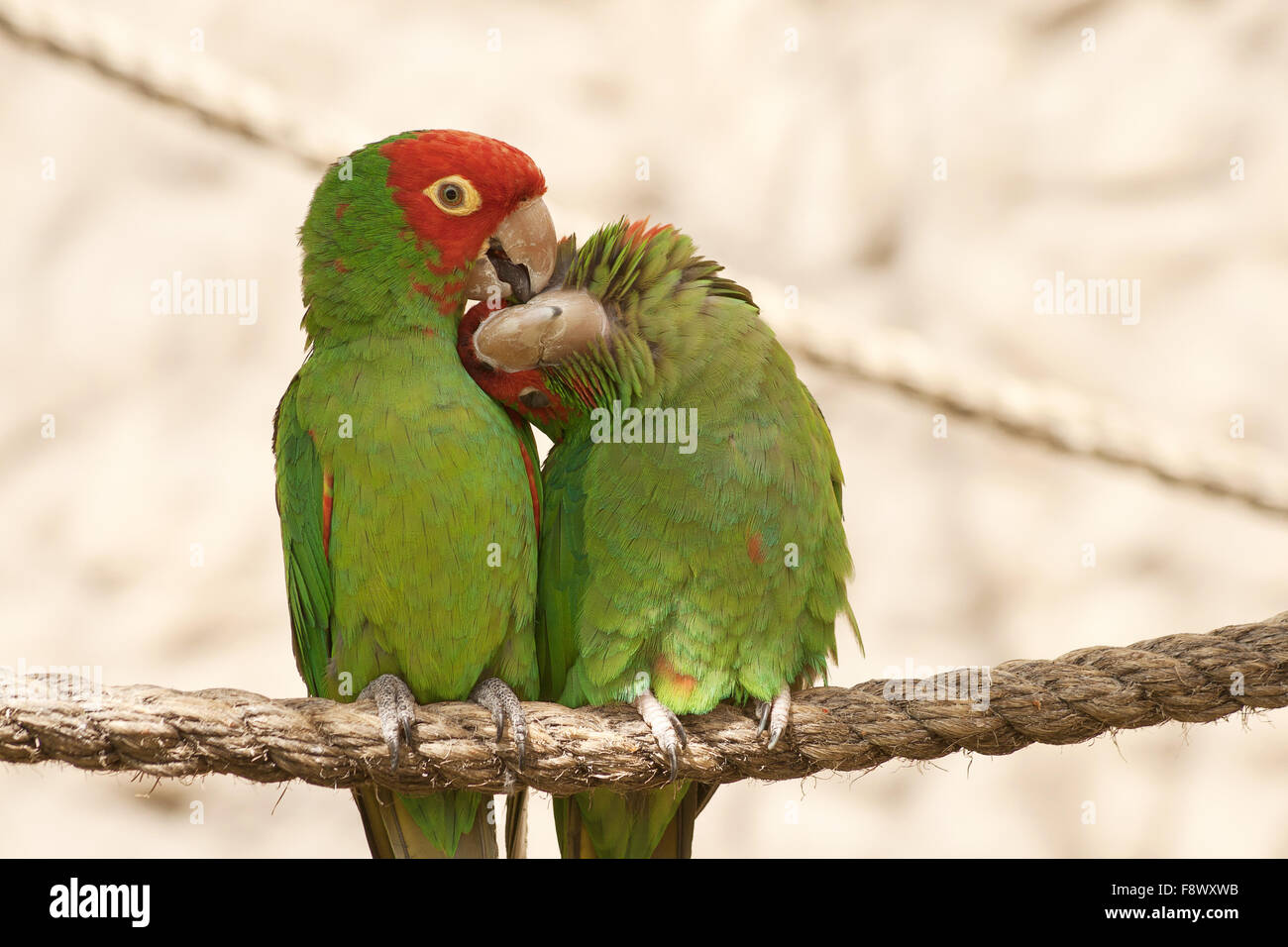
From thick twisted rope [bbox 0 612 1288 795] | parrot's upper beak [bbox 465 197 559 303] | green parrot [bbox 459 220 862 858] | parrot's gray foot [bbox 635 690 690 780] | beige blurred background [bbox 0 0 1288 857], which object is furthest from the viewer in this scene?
beige blurred background [bbox 0 0 1288 857]

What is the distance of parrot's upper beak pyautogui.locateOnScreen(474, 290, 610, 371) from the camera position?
256 cm

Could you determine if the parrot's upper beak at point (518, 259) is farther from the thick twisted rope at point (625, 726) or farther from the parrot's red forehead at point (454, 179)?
the thick twisted rope at point (625, 726)

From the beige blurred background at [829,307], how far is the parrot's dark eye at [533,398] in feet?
12.2

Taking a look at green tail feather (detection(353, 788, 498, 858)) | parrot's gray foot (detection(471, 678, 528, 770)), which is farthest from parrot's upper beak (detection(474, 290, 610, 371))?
green tail feather (detection(353, 788, 498, 858))

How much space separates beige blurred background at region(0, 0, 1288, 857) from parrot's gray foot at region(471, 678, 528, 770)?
3.75m

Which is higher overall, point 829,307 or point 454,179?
point 829,307

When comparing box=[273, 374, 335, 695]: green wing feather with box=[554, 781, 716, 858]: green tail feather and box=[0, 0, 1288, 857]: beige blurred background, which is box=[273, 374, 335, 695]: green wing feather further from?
box=[0, 0, 1288, 857]: beige blurred background

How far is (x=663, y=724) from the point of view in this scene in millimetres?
2354

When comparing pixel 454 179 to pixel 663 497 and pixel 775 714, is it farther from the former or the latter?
pixel 775 714

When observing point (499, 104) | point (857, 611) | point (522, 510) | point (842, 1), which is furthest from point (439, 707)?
point (842, 1)

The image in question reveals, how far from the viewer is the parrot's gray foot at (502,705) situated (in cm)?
223

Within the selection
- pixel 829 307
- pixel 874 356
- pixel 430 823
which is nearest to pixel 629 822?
pixel 430 823

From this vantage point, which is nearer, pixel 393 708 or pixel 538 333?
pixel 393 708

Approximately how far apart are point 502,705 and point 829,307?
404 centimetres
